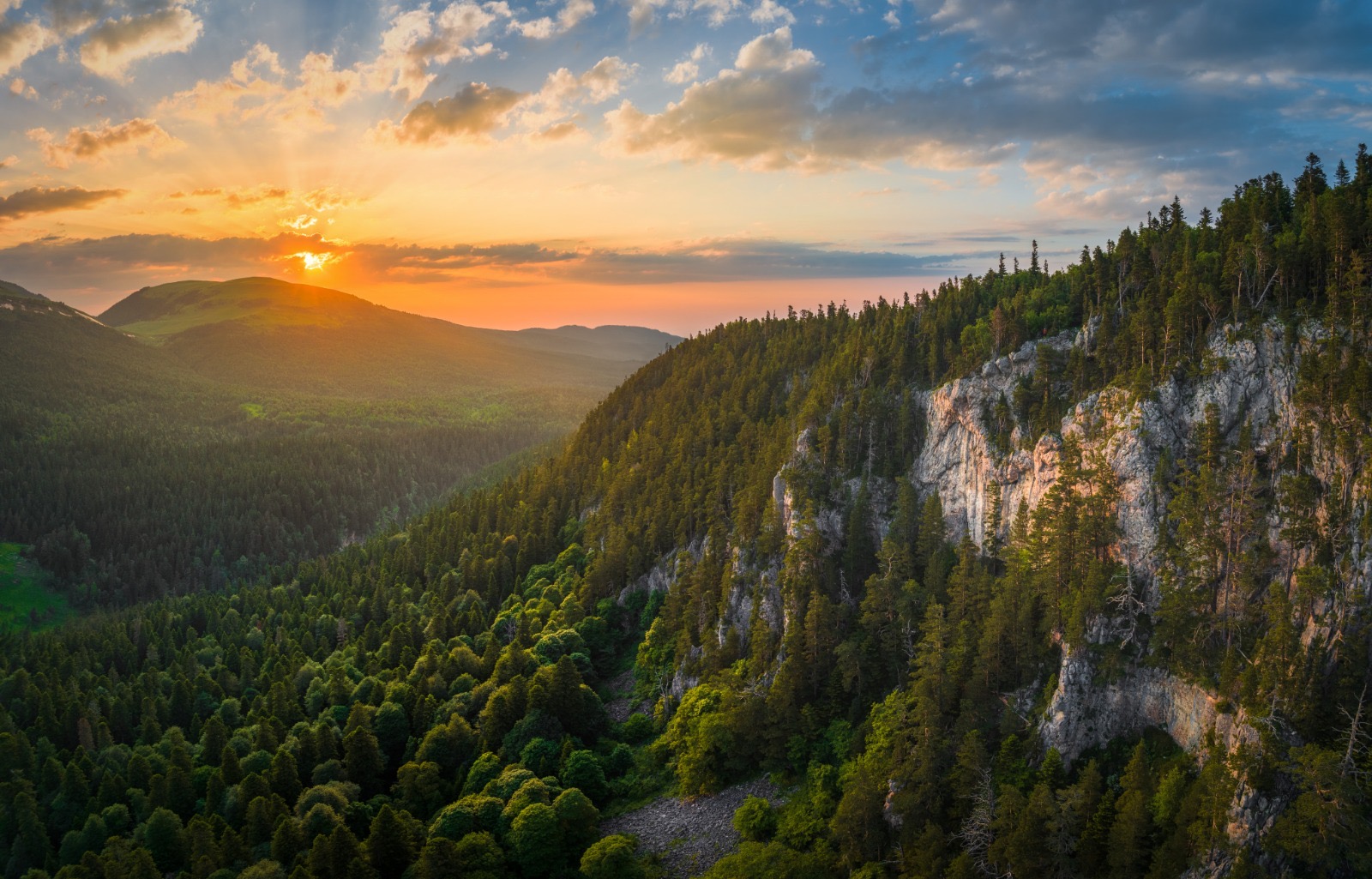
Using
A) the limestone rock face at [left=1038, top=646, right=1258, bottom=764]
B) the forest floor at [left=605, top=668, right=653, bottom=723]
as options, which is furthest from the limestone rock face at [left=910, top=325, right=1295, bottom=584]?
the forest floor at [left=605, top=668, right=653, bottom=723]

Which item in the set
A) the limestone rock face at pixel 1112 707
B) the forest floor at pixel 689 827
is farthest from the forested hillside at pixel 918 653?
the forest floor at pixel 689 827

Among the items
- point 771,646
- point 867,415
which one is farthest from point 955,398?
point 771,646

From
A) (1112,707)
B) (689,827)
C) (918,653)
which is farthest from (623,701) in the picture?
(1112,707)

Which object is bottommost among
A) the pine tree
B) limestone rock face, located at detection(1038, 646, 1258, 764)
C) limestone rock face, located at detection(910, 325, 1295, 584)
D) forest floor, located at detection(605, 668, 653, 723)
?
forest floor, located at detection(605, 668, 653, 723)

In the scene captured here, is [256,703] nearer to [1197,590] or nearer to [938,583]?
[938,583]

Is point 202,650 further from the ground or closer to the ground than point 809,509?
closer to the ground

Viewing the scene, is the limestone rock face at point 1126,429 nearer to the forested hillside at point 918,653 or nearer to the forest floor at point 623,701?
the forested hillside at point 918,653

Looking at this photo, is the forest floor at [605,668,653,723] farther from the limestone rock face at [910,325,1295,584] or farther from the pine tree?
the limestone rock face at [910,325,1295,584]
